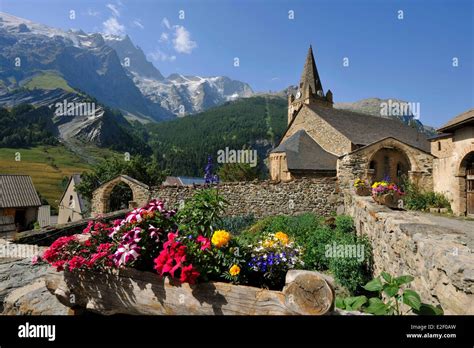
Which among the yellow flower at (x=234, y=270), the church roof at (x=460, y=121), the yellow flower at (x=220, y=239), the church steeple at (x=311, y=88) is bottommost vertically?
the yellow flower at (x=234, y=270)

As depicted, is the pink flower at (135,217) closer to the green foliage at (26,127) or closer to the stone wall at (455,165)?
the stone wall at (455,165)

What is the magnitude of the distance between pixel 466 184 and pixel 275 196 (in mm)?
8964

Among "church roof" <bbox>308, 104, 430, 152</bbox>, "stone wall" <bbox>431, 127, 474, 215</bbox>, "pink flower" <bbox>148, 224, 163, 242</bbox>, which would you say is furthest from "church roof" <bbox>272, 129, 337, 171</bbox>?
"pink flower" <bbox>148, 224, 163, 242</bbox>

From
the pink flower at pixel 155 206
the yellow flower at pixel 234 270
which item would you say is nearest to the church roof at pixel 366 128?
the pink flower at pixel 155 206

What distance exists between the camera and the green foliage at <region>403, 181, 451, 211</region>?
13.3 metres

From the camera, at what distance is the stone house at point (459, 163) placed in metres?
12.2

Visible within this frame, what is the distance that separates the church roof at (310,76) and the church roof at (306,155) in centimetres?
2084

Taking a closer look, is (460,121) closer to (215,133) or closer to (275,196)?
(275,196)

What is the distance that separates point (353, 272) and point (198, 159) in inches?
4522

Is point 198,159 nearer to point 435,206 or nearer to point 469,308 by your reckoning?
point 435,206

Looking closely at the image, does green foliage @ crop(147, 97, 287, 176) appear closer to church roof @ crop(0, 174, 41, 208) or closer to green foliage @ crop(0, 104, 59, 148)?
green foliage @ crop(0, 104, 59, 148)
